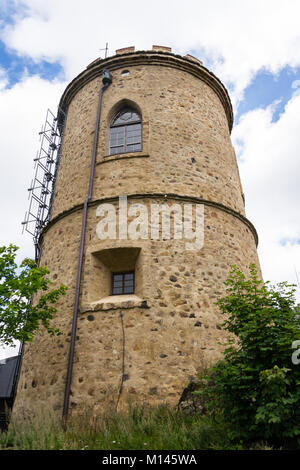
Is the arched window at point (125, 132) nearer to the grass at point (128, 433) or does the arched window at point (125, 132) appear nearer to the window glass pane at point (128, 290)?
the window glass pane at point (128, 290)

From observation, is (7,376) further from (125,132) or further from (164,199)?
(125,132)

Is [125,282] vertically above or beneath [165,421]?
above

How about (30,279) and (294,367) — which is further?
(30,279)

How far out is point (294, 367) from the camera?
14.5ft

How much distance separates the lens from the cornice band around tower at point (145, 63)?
1128cm

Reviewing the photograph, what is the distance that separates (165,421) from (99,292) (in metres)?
3.12

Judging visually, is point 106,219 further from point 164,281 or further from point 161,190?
point 164,281

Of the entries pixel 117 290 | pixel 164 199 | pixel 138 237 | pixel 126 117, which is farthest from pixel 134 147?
pixel 117 290

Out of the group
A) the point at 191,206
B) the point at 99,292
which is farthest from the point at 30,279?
the point at 191,206

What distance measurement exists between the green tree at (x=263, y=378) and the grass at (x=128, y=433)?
0.42 meters

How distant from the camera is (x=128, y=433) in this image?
5.09m

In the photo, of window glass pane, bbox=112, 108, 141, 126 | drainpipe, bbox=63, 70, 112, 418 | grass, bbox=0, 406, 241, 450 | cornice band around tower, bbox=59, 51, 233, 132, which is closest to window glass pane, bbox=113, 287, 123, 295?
drainpipe, bbox=63, 70, 112, 418

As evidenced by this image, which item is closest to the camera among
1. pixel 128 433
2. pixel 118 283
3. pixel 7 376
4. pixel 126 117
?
pixel 128 433

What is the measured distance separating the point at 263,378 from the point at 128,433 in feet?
7.37
